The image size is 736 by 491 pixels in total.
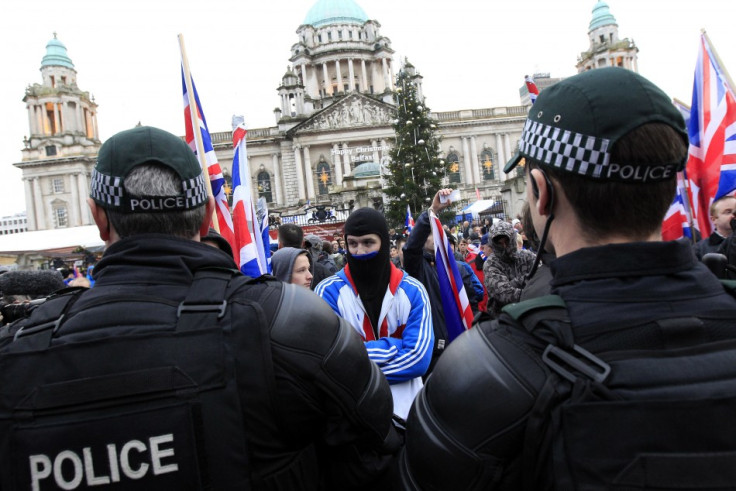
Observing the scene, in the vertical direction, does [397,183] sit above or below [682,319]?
above

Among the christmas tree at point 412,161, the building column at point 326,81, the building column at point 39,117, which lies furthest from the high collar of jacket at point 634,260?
the building column at point 39,117

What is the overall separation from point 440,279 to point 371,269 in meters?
1.39

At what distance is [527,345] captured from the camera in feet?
3.94

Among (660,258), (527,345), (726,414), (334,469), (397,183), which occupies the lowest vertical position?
(334,469)

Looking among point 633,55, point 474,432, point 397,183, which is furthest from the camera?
point 633,55

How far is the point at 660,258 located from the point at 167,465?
51.4 inches

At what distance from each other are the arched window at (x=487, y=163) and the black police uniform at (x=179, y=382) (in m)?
60.3

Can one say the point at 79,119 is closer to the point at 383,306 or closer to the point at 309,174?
the point at 309,174

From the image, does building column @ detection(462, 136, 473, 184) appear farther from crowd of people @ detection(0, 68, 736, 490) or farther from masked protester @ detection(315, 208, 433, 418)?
crowd of people @ detection(0, 68, 736, 490)

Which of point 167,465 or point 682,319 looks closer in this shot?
point 682,319

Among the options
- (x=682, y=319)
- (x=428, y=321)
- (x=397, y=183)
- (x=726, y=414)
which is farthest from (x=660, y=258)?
(x=397, y=183)

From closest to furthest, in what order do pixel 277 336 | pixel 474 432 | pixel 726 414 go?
1. pixel 726 414
2. pixel 474 432
3. pixel 277 336

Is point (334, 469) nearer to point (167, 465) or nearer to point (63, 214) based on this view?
point (167, 465)

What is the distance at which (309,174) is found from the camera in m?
55.0
